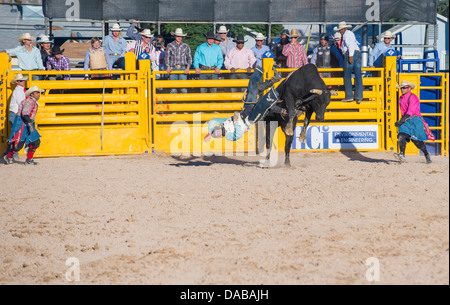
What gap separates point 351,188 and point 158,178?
3060 mm

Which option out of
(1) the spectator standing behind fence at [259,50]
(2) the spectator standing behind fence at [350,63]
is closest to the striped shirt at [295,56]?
(1) the spectator standing behind fence at [259,50]

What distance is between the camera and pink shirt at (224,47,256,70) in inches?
554

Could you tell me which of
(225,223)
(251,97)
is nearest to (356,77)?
(251,97)

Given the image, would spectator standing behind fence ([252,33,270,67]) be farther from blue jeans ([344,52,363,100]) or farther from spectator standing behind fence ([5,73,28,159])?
spectator standing behind fence ([5,73,28,159])

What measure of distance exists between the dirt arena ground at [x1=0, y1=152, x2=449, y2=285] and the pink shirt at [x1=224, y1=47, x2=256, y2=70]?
2.67 metres

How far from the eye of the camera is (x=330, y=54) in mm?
14234

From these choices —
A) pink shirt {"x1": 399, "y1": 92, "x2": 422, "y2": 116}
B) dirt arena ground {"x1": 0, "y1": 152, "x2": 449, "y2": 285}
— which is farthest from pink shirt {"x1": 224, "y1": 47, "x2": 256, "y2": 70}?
pink shirt {"x1": 399, "y1": 92, "x2": 422, "y2": 116}

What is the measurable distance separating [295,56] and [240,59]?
1088 mm

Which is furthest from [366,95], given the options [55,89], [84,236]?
[84,236]

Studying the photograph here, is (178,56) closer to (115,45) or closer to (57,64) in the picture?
(115,45)

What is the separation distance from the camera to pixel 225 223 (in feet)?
26.8

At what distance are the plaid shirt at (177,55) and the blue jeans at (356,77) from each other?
3053mm

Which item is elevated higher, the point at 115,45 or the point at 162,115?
the point at 115,45

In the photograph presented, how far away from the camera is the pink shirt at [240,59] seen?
14.1m
